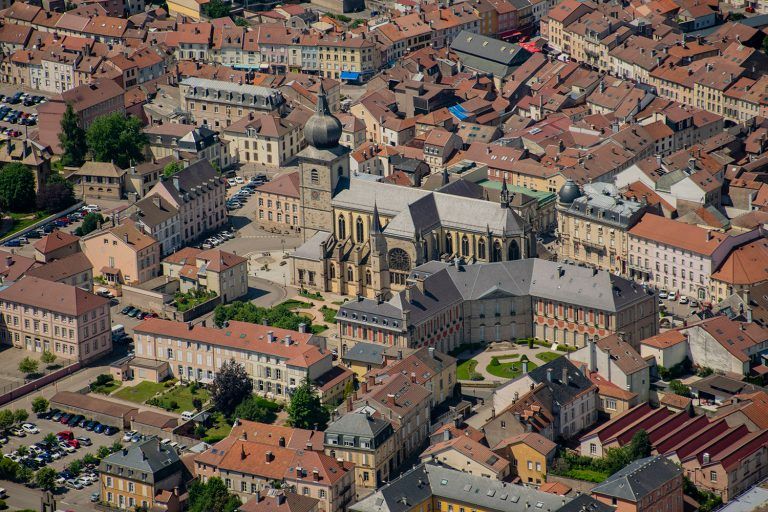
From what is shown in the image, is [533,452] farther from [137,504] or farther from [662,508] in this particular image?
[137,504]

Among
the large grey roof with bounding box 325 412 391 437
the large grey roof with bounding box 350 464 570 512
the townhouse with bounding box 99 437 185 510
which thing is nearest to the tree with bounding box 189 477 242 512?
the townhouse with bounding box 99 437 185 510

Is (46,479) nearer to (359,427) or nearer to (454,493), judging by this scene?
(359,427)

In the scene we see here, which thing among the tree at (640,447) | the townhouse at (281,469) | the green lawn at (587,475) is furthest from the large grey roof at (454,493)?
the tree at (640,447)

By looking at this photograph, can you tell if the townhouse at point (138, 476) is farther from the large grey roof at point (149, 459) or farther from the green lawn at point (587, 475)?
the green lawn at point (587, 475)

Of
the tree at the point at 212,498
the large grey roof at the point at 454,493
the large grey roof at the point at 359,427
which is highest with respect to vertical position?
the large grey roof at the point at 359,427

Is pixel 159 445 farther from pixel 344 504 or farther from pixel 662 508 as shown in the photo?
pixel 662 508

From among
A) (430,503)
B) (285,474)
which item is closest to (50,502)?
(285,474)

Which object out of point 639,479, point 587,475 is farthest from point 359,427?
point 639,479
